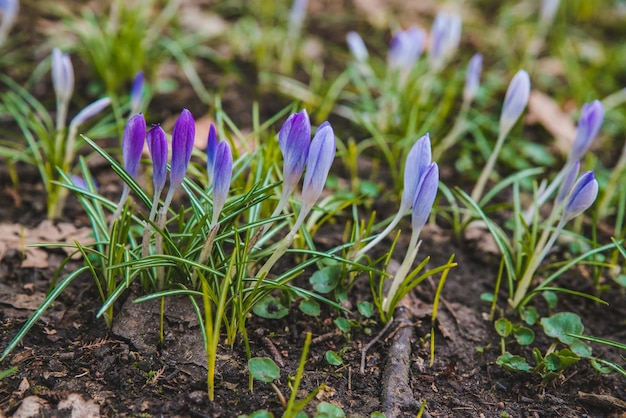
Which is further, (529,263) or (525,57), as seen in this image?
(525,57)

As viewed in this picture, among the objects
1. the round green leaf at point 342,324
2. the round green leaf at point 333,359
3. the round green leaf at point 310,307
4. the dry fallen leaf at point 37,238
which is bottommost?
the round green leaf at point 333,359

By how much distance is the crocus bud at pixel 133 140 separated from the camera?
1.72m

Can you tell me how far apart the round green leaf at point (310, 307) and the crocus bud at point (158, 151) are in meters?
0.64

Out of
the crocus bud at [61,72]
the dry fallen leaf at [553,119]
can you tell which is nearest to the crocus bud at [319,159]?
the crocus bud at [61,72]

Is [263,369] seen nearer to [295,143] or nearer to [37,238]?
[295,143]

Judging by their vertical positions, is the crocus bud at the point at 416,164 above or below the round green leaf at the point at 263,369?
A: above

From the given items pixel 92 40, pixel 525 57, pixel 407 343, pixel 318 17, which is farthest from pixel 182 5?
pixel 407 343

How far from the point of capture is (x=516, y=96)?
235 cm

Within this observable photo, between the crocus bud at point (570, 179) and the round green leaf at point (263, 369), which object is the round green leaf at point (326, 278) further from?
the crocus bud at point (570, 179)

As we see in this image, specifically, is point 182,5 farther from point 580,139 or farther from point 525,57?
point 580,139

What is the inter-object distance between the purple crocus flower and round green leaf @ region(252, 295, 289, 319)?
1.74ft

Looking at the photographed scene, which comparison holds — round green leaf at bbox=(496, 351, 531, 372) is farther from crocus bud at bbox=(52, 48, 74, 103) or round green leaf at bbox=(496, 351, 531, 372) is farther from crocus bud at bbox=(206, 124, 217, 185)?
crocus bud at bbox=(52, 48, 74, 103)

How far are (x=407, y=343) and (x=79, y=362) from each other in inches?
40.7

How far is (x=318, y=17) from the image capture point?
15.1ft
